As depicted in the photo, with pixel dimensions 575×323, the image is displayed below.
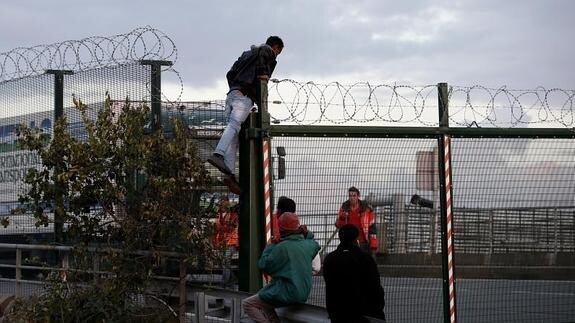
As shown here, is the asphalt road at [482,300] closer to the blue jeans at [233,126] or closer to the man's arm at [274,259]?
the man's arm at [274,259]

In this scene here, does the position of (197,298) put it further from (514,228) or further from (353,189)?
(514,228)

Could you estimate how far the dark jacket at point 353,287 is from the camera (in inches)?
330

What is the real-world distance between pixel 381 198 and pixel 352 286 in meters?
2.35

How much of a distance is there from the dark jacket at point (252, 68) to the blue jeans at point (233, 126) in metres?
0.11

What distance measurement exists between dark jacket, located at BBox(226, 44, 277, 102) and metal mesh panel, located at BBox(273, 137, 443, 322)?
66 cm

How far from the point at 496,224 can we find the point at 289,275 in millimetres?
3072

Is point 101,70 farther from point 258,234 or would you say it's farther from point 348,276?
point 348,276

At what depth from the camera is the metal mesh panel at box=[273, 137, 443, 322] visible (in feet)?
34.6

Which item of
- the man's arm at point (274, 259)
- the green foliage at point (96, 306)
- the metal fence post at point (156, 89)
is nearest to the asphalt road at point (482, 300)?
the man's arm at point (274, 259)

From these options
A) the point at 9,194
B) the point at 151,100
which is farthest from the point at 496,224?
the point at 9,194

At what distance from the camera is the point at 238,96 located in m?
10.8

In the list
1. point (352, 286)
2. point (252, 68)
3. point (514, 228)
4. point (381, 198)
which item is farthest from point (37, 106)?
point (352, 286)

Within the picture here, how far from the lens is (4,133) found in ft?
62.6

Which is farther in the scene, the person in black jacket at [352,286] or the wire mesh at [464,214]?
the wire mesh at [464,214]
